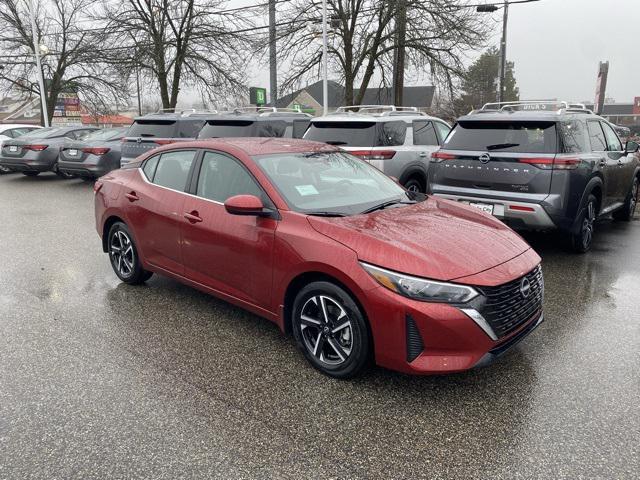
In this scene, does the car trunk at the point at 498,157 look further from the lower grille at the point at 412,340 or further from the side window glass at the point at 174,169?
the lower grille at the point at 412,340

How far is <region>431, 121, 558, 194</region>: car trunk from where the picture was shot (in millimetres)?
5770

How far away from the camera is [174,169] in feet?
15.4

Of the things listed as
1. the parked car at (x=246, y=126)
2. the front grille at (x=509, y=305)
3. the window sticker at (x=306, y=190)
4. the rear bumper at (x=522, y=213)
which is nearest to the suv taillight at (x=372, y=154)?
the rear bumper at (x=522, y=213)

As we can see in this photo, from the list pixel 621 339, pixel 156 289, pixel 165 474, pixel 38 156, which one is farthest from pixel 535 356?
pixel 38 156

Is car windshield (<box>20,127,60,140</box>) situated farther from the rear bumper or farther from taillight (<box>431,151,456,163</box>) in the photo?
the rear bumper

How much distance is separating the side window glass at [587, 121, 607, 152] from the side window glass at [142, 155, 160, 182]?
5075mm

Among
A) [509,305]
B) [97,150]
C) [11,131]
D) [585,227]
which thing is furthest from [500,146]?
[11,131]

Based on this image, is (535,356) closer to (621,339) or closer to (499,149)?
(621,339)

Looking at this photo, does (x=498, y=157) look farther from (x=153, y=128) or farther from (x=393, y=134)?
(x=153, y=128)

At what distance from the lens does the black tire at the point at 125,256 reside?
5.11m

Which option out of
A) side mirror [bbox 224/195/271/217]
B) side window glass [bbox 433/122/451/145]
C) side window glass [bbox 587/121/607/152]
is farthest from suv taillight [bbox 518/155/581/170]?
side window glass [bbox 433/122/451/145]

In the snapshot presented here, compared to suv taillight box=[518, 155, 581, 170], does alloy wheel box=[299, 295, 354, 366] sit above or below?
below

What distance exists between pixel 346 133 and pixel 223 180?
4.24 metres

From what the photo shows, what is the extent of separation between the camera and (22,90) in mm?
27672
